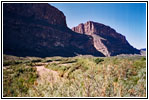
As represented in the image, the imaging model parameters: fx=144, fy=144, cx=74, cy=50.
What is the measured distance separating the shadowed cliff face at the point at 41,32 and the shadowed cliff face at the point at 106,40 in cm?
492

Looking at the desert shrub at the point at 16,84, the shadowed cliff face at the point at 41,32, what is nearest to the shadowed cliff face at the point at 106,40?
the shadowed cliff face at the point at 41,32

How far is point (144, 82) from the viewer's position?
2881 mm

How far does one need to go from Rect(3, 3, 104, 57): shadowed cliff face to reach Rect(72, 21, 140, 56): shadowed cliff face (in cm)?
492

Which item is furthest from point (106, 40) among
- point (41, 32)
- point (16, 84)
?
point (16, 84)

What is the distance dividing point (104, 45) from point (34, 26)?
36.4m

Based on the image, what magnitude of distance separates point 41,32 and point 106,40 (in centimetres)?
3817

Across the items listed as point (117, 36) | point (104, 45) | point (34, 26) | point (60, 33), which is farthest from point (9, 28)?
point (117, 36)

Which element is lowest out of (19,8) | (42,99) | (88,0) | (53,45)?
(42,99)

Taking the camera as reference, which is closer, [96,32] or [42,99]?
[42,99]

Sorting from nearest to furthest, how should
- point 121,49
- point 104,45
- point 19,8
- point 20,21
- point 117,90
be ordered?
point 117,90 < point 20,21 < point 19,8 < point 104,45 < point 121,49

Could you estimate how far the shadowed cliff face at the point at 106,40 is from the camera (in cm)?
7200

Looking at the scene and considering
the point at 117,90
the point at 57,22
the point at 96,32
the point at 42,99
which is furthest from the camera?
the point at 96,32

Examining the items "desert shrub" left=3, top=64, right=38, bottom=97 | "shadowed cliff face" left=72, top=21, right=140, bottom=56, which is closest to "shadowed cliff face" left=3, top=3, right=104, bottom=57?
"shadowed cliff face" left=72, top=21, right=140, bottom=56

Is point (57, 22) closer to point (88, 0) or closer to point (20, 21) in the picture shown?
point (20, 21)
